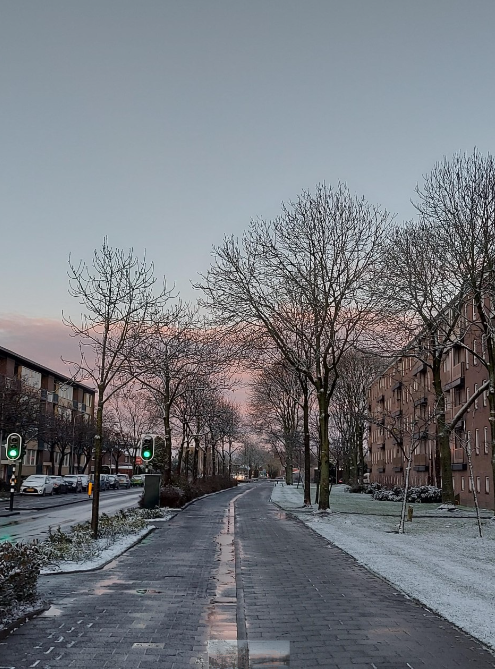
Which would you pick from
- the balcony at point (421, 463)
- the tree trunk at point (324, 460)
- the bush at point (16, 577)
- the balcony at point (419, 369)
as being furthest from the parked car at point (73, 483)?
the bush at point (16, 577)

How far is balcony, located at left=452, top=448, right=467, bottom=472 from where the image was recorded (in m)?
43.7

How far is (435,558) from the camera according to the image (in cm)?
1490

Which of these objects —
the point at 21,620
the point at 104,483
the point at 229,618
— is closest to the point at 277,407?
the point at 104,483

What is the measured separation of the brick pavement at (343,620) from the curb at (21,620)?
2447 millimetres

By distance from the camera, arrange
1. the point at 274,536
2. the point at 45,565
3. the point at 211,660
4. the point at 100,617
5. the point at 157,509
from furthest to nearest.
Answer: the point at 157,509
the point at 274,536
the point at 45,565
the point at 100,617
the point at 211,660

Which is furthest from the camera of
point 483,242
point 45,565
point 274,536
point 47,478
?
point 47,478

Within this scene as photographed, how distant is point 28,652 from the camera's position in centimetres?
684

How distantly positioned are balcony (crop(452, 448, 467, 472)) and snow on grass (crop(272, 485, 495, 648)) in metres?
16.7

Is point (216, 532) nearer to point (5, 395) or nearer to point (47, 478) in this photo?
point (5, 395)

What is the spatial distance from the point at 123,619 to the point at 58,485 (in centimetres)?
4735

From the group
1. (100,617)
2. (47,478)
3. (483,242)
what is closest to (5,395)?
(47,478)

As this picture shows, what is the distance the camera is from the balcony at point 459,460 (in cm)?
4372

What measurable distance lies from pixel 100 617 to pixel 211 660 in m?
2.36

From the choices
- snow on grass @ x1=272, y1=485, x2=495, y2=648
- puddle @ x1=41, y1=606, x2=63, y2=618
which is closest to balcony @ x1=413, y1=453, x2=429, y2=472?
snow on grass @ x1=272, y1=485, x2=495, y2=648
